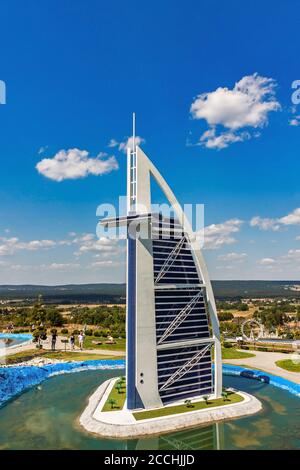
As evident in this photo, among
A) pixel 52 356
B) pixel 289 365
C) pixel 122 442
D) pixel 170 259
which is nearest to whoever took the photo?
pixel 122 442

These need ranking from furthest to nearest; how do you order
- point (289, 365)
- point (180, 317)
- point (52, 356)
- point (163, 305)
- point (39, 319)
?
point (39, 319)
point (52, 356)
point (289, 365)
point (180, 317)
point (163, 305)

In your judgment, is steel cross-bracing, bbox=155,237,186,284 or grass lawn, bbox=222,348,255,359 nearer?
steel cross-bracing, bbox=155,237,186,284

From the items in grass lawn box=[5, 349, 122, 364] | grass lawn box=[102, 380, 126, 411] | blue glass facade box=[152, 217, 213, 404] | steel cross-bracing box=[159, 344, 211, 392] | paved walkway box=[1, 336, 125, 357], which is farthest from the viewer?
paved walkway box=[1, 336, 125, 357]

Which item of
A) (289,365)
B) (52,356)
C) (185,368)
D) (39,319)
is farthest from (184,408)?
(39,319)

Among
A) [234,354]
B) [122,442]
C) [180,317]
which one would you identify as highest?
[180,317]

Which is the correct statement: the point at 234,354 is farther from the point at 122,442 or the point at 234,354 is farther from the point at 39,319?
the point at 39,319

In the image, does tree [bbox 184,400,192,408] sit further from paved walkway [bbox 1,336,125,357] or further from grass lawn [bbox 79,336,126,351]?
grass lawn [bbox 79,336,126,351]

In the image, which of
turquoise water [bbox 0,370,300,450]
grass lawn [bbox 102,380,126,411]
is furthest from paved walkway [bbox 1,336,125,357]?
grass lawn [bbox 102,380,126,411]

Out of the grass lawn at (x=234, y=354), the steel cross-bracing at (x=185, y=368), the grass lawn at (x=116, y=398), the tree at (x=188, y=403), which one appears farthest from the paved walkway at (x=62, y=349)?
the tree at (x=188, y=403)
